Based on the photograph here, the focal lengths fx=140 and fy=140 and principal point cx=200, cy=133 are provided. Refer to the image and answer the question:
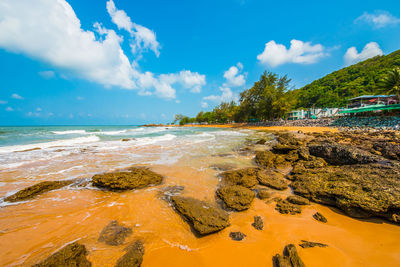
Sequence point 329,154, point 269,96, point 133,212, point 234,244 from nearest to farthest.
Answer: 1. point 234,244
2. point 133,212
3. point 329,154
4. point 269,96

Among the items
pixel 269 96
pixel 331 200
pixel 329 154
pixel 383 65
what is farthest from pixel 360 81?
pixel 331 200

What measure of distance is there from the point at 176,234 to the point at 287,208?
2.70m

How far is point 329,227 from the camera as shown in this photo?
114 inches

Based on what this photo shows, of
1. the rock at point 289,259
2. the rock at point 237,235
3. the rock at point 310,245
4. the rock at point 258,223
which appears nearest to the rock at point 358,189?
the rock at point 310,245

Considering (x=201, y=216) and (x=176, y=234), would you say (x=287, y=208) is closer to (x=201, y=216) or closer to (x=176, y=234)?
(x=201, y=216)

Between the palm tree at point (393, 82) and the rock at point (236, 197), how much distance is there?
43.4 m

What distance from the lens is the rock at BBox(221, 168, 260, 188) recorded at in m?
4.73

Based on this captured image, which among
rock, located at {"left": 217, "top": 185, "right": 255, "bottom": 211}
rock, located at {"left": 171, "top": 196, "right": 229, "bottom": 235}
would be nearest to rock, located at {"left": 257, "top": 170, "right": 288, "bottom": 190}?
rock, located at {"left": 217, "top": 185, "right": 255, "bottom": 211}

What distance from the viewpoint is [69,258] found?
2.14 metres

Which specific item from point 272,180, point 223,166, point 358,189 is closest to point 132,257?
point 272,180

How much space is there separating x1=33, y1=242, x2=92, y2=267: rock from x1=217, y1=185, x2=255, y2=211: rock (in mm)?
2919

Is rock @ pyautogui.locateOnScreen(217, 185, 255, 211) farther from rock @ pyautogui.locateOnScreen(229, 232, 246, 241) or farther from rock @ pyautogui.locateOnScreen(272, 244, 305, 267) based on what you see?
rock @ pyautogui.locateOnScreen(272, 244, 305, 267)

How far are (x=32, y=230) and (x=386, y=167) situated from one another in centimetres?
924

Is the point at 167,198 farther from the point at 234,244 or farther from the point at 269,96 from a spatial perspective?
the point at 269,96
